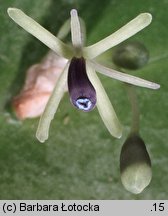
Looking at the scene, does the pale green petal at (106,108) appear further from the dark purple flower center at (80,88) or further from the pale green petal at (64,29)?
the pale green petal at (64,29)

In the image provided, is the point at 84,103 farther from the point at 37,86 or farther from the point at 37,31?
the point at 37,86

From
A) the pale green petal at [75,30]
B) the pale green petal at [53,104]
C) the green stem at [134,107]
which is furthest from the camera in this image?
the green stem at [134,107]

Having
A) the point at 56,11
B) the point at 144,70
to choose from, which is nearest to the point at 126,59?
the point at 144,70

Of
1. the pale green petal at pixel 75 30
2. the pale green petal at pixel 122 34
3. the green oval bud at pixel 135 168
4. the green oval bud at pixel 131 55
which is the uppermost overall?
the green oval bud at pixel 131 55

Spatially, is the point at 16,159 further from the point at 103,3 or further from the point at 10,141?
the point at 103,3

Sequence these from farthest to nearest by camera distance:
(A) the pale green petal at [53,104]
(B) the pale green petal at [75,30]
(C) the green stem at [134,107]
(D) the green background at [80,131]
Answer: (D) the green background at [80,131]
(C) the green stem at [134,107]
(A) the pale green petal at [53,104]
(B) the pale green petal at [75,30]

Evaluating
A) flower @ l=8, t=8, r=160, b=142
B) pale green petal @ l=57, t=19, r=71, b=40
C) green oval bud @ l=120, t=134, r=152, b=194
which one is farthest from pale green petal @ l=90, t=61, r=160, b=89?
pale green petal @ l=57, t=19, r=71, b=40

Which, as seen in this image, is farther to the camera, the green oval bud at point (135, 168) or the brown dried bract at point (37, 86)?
the brown dried bract at point (37, 86)

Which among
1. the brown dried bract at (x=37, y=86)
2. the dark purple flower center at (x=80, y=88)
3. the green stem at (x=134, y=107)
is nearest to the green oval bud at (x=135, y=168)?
the green stem at (x=134, y=107)
